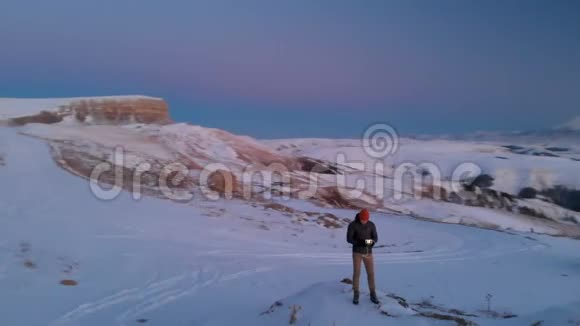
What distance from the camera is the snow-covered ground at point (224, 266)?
912 centimetres

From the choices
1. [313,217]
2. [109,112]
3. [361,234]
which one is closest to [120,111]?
[109,112]

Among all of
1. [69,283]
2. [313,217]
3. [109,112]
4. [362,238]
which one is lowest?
[313,217]

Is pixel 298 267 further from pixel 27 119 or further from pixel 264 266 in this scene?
pixel 27 119

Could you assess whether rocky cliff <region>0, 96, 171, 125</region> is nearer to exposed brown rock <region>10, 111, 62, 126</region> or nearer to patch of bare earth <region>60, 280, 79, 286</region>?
exposed brown rock <region>10, 111, 62, 126</region>

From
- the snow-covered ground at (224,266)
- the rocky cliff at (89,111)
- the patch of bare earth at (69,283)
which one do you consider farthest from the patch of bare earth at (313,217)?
the rocky cliff at (89,111)

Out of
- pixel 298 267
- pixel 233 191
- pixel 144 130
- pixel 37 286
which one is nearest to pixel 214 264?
pixel 298 267

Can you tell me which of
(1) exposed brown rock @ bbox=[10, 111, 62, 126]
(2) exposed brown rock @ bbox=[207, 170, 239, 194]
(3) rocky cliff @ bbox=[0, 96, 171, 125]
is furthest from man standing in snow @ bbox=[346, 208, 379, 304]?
(1) exposed brown rock @ bbox=[10, 111, 62, 126]

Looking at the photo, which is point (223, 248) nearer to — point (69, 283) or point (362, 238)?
point (69, 283)

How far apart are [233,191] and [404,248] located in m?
10.1

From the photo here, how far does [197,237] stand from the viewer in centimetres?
1809

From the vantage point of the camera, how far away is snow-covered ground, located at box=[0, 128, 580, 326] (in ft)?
29.9

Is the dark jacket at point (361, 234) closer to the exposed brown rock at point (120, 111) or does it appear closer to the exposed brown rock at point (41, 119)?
the exposed brown rock at point (41, 119)

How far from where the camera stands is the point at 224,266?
14250 mm

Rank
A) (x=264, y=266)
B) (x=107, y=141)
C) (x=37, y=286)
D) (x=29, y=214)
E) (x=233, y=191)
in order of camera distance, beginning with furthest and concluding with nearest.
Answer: (x=107, y=141)
(x=233, y=191)
(x=29, y=214)
(x=264, y=266)
(x=37, y=286)
